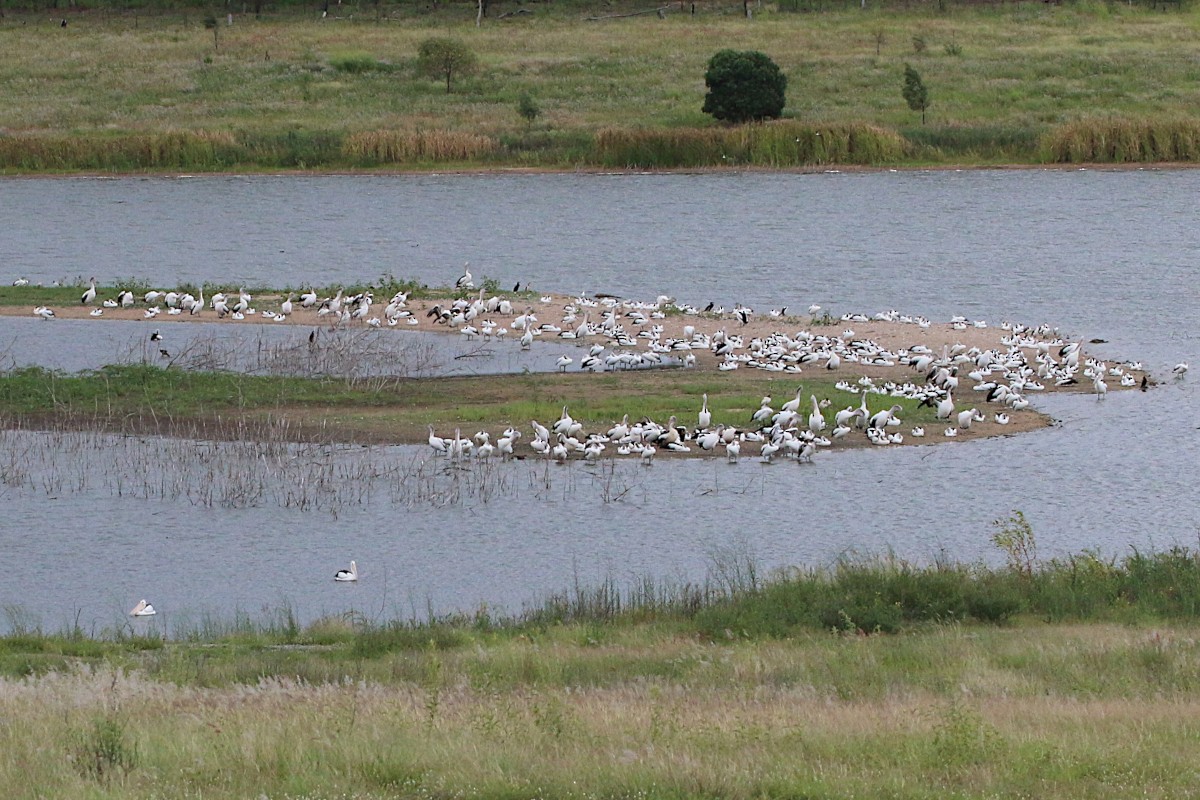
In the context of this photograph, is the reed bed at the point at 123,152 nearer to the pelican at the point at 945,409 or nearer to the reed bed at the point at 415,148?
the reed bed at the point at 415,148

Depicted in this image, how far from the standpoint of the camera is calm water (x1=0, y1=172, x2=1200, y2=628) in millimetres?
20266

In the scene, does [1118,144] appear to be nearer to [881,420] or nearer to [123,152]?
[123,152]

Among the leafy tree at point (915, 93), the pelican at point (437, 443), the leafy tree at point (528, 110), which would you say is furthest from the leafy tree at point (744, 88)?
the pelican at point (437, 443)

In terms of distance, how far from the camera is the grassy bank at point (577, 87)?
65875 mm

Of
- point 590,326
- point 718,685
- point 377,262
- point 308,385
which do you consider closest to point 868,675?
point 718,685

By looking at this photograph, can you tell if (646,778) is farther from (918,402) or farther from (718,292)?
(718,292)

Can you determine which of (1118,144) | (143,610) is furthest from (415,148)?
(143,610)

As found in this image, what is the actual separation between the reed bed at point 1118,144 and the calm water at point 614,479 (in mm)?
11409

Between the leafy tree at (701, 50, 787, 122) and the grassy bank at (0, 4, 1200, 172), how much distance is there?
122cm

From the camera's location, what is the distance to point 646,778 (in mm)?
9312

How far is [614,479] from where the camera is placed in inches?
954

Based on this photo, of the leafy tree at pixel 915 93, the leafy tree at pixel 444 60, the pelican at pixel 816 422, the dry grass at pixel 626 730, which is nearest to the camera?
the dry grass at pixel 626 730

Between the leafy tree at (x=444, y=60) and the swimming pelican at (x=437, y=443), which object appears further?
the leafy tree at (x=444, y=60)

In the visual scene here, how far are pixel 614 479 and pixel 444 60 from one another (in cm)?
5775
